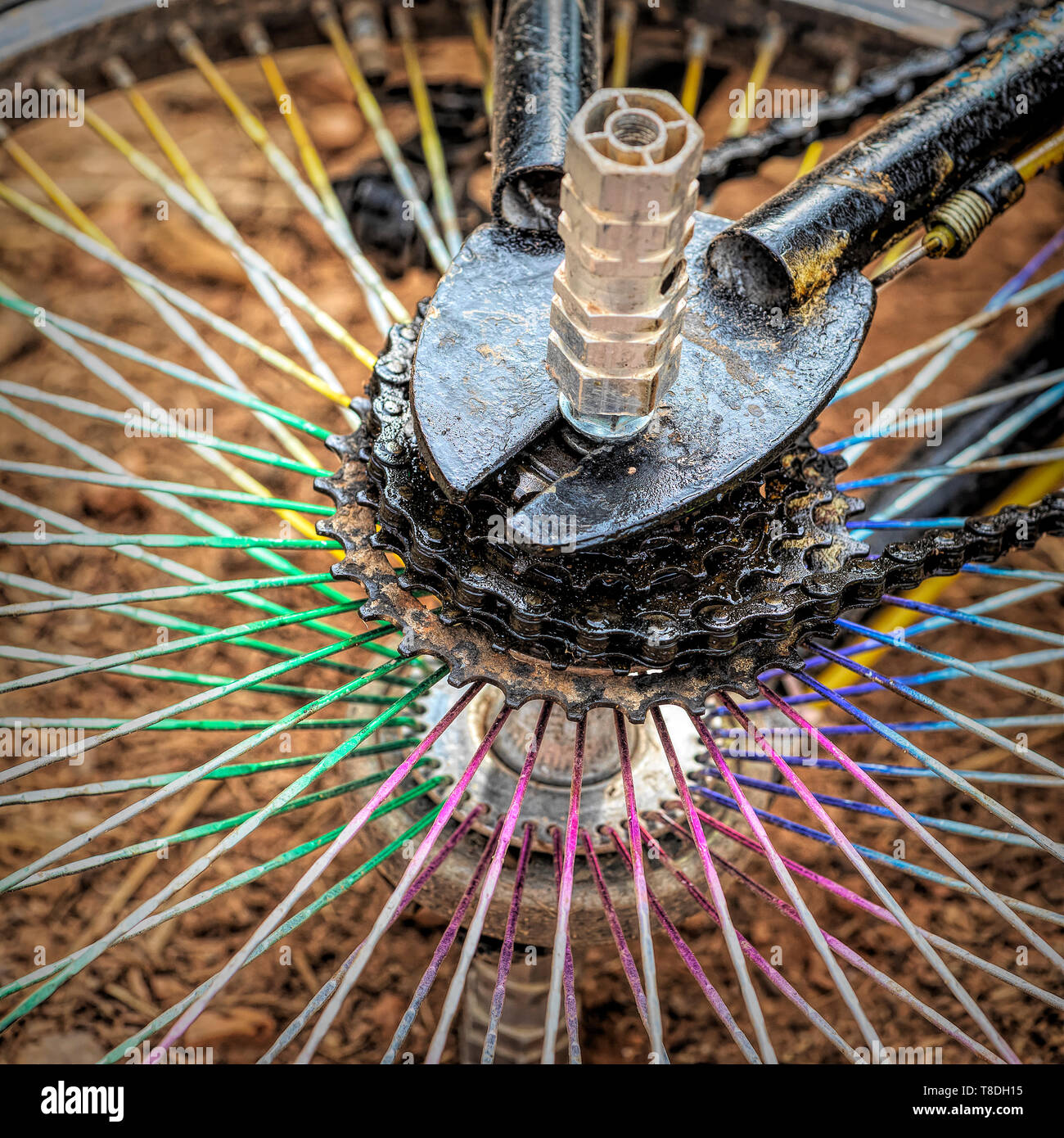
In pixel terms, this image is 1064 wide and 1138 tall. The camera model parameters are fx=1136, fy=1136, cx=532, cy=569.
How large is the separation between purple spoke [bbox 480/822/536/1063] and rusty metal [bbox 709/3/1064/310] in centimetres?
80

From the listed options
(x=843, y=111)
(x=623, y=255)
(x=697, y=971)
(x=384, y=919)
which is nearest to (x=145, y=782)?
(x=384, y=919)

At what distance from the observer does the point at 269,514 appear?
2.84 m

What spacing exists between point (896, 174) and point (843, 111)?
0.73m

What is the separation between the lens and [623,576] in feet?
4.14

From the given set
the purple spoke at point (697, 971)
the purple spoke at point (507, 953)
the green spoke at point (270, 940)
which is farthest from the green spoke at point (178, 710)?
the purple spoke at point (697, 971)

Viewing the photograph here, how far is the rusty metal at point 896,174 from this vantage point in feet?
4.18

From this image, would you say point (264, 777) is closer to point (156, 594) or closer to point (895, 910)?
point (156, 594)

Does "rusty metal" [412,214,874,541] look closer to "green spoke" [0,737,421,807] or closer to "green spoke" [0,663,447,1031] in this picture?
"green spoke" [0,663,447,1031]

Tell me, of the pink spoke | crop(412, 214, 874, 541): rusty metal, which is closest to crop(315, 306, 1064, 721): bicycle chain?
crop(412, 214, 874, 541): rusty metal

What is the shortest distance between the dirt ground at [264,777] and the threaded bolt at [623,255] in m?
1.01

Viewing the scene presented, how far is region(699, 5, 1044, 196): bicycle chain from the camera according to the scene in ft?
6.36
